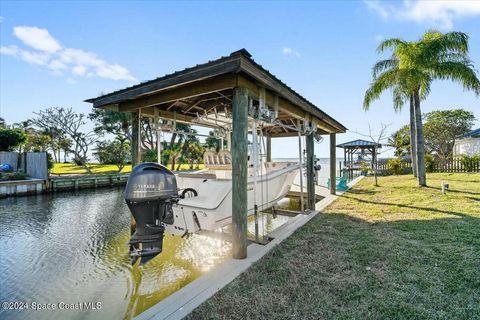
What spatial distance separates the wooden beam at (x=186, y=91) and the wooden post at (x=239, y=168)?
24 cm

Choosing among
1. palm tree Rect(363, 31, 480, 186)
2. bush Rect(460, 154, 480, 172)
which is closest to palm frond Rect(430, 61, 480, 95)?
palm tree Rect(363, 31, 480, 186)

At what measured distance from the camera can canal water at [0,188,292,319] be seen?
3172 millimetres

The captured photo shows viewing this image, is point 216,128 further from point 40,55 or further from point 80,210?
point 40,55

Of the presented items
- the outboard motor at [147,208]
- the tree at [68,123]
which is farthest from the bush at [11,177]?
the outboard motor at [147,208]

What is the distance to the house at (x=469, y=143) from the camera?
18750mm

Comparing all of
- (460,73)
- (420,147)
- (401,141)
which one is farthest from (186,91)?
(401,141)

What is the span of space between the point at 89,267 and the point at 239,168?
3.44m

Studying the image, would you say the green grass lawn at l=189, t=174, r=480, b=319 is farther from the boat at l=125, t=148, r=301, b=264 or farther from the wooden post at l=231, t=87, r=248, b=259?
the boat at l=125, t=148, r=301, b=264

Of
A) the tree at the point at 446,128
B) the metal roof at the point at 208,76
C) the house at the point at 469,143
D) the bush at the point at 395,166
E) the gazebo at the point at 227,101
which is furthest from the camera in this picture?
the tree at the point at 446,128

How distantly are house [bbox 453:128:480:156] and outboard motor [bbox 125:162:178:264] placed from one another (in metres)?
24.5

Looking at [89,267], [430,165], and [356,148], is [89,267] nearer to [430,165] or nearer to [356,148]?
[430,165]

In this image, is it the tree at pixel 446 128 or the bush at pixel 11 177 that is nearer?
the bush at pixel 11 177

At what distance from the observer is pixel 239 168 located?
3557mm

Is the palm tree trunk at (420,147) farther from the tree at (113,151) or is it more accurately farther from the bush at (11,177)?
the tree at (113,151)
